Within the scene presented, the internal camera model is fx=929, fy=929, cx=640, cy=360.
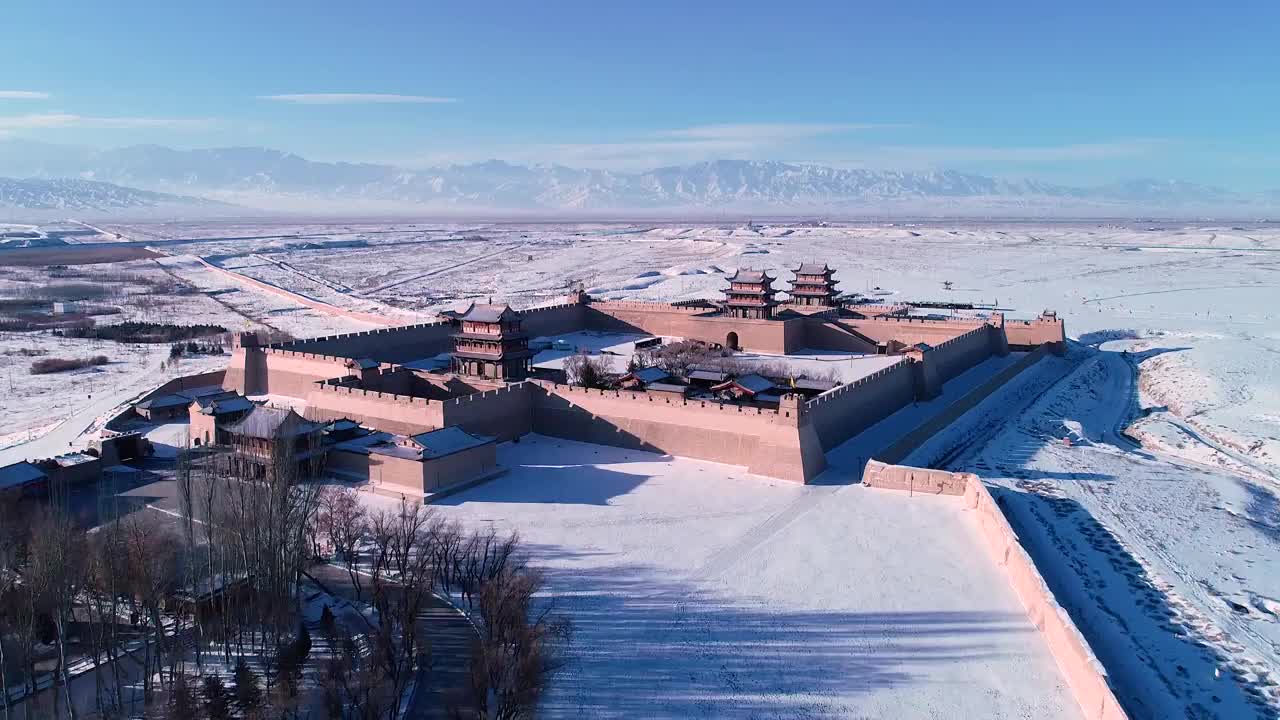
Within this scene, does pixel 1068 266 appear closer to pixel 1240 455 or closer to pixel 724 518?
pixel 1240 455

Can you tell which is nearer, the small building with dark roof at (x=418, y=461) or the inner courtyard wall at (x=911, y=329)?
the small building with dark roof at (x=418, y=461)

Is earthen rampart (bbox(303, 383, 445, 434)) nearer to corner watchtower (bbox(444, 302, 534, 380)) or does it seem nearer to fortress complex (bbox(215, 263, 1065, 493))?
fortress complex (bbox(215, 263, 1065, 493))

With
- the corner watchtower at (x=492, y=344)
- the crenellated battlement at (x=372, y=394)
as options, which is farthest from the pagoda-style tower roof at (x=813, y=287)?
the crenellated battlement at (x=372, y=394)

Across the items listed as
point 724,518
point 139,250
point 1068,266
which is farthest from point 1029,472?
point 139,250

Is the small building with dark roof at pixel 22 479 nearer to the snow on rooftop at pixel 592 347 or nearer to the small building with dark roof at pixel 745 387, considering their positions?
the snow on rooftop at pixel 592 347

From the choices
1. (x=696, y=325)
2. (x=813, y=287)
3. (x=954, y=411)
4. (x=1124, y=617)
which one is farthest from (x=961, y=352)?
(x=1124, y=617)

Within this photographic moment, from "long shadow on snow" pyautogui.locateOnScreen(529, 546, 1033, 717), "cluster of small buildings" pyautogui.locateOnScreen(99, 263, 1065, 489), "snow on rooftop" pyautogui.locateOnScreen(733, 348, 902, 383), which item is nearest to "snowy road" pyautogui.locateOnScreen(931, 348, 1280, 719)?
"long shadow on snow" pyautogui.locateOnScreen(529, 546, 1033, 717)
